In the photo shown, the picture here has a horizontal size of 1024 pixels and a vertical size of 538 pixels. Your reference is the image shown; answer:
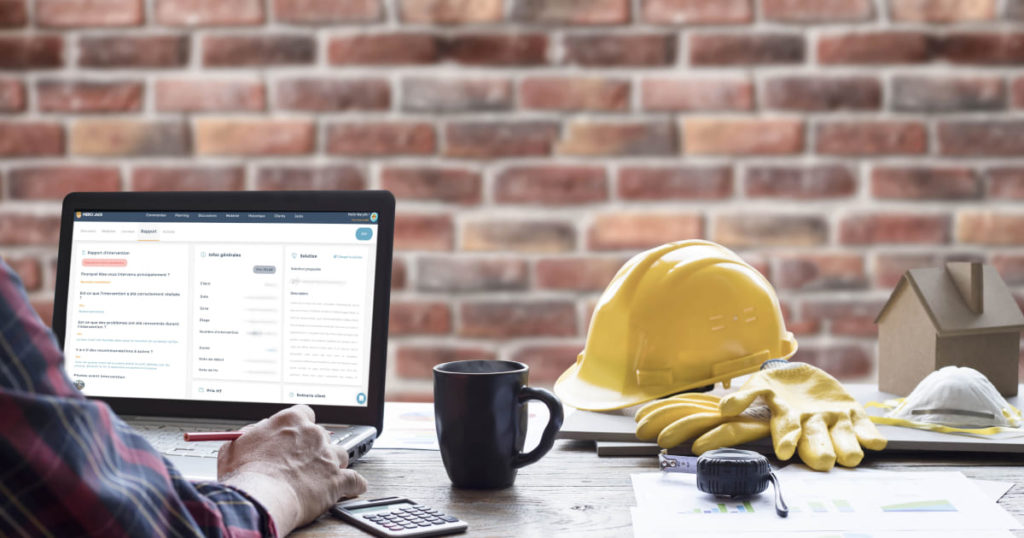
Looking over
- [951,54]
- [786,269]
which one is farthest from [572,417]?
[951,54]

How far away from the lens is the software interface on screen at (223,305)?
0.91 metres

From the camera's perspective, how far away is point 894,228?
150 cm

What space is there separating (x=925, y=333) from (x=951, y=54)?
26.1 inches

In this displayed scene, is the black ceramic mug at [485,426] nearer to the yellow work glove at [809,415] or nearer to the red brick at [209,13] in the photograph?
the yellow work glove at [809,415]

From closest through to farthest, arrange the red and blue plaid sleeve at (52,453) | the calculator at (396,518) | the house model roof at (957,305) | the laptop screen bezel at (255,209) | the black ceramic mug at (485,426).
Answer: the red and blue plaid sleeve at (52,453) < the calculator at (396,518) < the black ceramic mug at (485,426) < the laptop screen bezel at (255,209) < the house model roof at (957,305)

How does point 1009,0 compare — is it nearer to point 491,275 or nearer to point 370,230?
point 491,275

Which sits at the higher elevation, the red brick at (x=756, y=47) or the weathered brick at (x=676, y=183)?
the red brick at (x=756, y=47)

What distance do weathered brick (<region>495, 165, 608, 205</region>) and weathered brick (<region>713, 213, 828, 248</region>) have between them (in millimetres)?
213

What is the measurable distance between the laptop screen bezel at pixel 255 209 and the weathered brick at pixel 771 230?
76 cm

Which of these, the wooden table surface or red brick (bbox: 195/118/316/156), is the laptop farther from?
red brick (bbox: 195/118/316/156)

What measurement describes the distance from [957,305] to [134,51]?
1354 millimetres

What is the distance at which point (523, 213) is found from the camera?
152 centimetres

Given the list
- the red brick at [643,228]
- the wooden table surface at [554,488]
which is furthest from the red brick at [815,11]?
the wooden table surface at [554,488]

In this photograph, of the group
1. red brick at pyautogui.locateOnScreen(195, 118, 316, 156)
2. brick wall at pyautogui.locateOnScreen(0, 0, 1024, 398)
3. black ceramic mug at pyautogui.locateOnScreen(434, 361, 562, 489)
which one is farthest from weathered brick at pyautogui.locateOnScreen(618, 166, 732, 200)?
black ceramic mug at pyautogui.locateOnScreen(434, 361, 562, 489)
